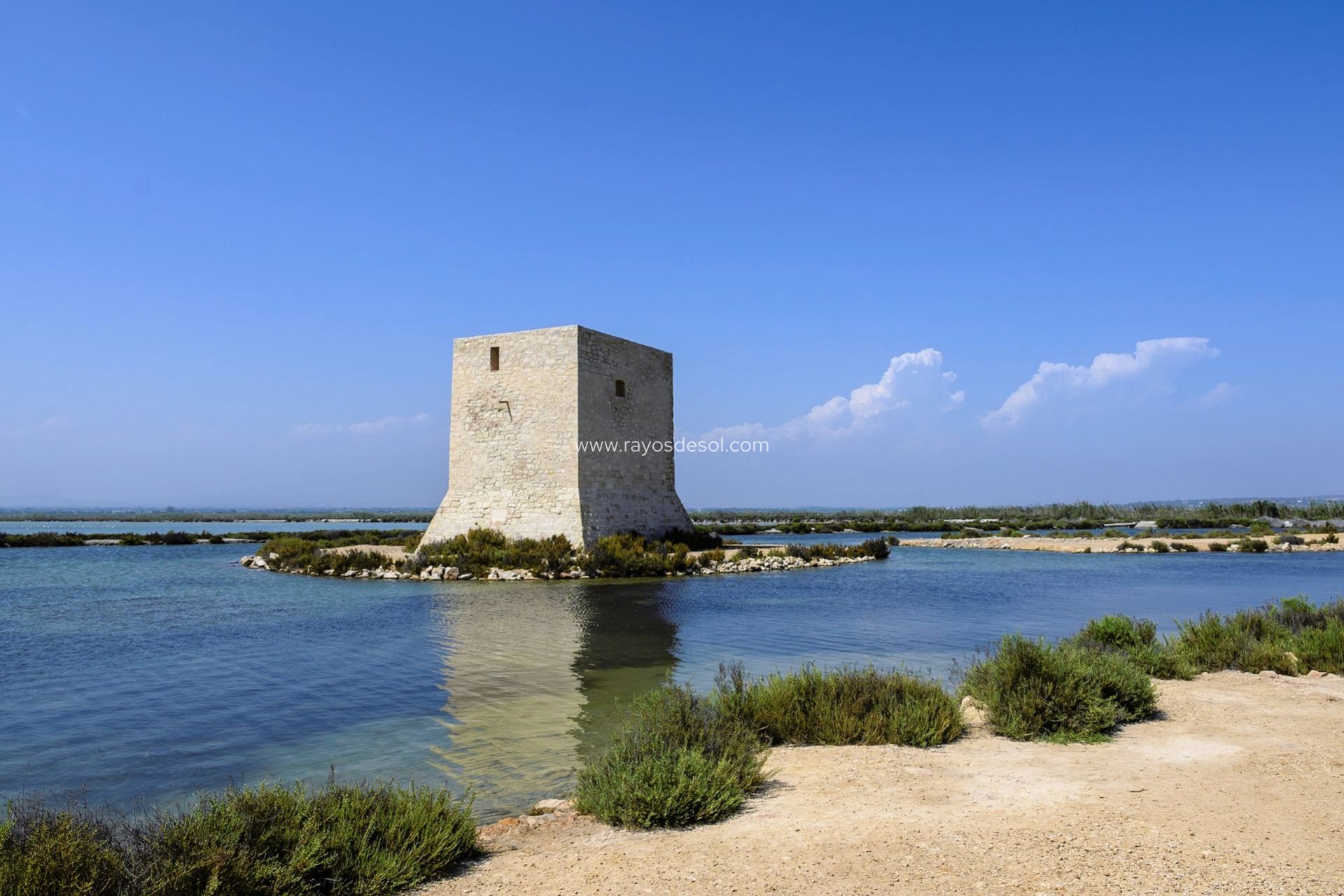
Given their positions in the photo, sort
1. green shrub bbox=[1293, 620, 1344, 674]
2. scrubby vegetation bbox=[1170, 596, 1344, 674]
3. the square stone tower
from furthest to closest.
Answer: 1. the square stone tower
2. scrubby vegetation bbox=[1170, 596, 1344, 674]
3. green shrub bbox=[1293, 620, 1344, 674]

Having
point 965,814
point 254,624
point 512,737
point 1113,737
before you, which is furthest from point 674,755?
point 254,624

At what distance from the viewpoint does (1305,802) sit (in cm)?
422

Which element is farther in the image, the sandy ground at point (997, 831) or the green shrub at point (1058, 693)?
the green shrub at point (1058, 693)

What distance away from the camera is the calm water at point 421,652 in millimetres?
5934

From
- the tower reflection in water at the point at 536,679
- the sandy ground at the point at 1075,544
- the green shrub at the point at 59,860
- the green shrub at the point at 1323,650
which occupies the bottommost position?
the sandy ground at the point at 1075,544

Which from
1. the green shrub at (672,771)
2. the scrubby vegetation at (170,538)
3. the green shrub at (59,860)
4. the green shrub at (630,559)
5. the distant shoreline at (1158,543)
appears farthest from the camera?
the scrubby vegetation at (170,538)

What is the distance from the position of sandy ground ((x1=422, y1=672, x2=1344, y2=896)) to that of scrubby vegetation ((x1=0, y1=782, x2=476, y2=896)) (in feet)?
0.78

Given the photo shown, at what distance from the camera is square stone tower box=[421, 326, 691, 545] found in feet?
69.2

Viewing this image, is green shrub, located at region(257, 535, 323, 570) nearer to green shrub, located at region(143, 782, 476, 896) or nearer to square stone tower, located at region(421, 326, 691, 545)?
square stone tower, located at region(421, 326, 691, 545)

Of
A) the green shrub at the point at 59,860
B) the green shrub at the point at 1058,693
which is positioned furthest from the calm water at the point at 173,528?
the green shrub at the point at 59,860

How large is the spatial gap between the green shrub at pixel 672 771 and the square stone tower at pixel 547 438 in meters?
15.4

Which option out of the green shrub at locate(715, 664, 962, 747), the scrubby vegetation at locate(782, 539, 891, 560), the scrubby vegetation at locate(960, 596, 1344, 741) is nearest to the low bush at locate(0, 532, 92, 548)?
the scrubby vegetation at locate(782, 539, 891, 560)

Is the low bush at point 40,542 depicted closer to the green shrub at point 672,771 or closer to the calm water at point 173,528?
the calm water at point 173,528

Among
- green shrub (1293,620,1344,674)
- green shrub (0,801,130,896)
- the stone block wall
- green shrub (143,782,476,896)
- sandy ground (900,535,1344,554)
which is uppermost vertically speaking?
the stone block wall
